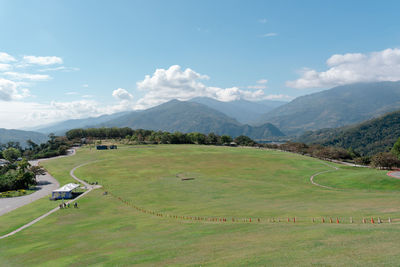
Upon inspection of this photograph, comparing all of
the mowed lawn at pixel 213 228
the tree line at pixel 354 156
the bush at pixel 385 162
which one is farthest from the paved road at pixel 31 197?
the tree line at pixel 354 156

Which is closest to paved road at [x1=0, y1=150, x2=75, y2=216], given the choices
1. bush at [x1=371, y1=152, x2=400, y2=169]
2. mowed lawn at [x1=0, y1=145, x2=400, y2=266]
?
mowed lawn at [x1=0, y1=145, x2=400, y2=266]

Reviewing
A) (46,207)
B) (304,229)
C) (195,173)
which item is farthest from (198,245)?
(195,173)

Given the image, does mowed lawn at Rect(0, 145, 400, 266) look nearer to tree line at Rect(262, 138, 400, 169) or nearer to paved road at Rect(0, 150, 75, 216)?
paved road at Rect(0, 150, 75, 216)

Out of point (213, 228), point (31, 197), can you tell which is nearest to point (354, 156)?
point (213, 228)

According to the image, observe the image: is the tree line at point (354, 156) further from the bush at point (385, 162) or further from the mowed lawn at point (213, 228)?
the mowed lawn at point (213, 228)

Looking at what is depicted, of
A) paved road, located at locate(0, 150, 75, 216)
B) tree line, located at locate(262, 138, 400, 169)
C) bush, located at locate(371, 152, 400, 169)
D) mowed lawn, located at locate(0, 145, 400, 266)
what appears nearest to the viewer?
mowed lawn, located at locate(0, 145, 400, 266)

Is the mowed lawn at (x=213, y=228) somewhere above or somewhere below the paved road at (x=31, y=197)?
above

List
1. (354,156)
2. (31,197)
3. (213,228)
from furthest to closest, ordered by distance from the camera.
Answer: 1. (354,156)
2. (31,197)
3. (213,228)

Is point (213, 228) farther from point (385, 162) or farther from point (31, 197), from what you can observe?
point (385, 162)

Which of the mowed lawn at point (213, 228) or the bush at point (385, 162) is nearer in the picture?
the mowed lawn at point (213, 228)

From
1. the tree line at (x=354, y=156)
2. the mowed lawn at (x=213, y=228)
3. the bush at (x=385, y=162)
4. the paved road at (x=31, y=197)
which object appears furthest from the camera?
the tree line at (x=354, y=156)
